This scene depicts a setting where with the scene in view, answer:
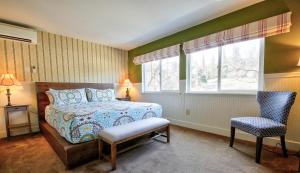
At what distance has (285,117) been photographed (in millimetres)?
Answer: 1799

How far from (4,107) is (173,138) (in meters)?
3.25

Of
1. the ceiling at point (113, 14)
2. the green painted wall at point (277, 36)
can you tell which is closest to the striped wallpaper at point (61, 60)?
the ceiling at point (113, 14)

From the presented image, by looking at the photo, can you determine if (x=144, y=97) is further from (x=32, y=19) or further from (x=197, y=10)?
(x=32, y=19)

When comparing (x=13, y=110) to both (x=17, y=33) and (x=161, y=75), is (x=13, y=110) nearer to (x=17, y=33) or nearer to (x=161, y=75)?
(x=17, y=33)

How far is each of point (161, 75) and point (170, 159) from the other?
2455 millimetres

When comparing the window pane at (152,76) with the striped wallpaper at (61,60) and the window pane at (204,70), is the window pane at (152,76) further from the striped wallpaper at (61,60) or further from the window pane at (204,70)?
the window pane at (204,70)

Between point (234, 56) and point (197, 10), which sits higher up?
point (197, 10)

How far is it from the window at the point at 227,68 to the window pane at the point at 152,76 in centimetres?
109

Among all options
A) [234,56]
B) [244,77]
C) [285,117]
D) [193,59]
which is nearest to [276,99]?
[285,117]

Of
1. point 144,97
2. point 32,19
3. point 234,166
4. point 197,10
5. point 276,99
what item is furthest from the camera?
point 144,97

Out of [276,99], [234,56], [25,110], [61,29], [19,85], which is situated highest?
[61,29]

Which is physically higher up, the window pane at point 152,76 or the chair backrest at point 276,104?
the window pane at point 152,76

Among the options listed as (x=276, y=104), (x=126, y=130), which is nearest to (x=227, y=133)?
(x=276, y=104)

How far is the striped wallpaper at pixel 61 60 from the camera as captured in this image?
290 cm
